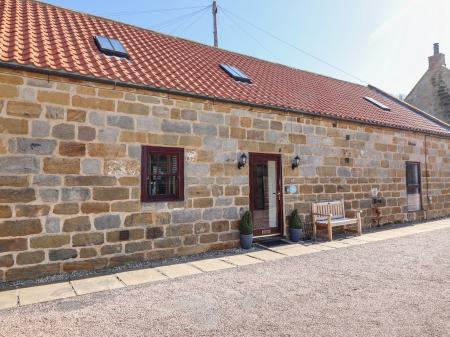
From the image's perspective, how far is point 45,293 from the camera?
4.65 meters

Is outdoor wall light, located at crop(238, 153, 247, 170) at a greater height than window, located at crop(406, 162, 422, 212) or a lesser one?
greater

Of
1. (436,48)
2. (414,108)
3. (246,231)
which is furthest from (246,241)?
(436,48)

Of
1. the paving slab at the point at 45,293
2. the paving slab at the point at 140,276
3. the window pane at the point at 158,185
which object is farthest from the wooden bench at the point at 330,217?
the paving slab at the point at 45,293

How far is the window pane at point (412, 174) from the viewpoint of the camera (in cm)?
1191

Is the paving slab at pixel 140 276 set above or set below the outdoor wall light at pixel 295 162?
below

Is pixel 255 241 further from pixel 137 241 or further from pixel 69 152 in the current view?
pixel 69 152

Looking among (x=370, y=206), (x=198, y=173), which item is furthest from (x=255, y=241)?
(x=370, y=206)

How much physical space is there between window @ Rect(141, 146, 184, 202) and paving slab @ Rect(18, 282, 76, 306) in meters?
2.11

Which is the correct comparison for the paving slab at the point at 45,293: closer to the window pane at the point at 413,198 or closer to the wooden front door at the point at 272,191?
the wooden front door at the point at 272,191

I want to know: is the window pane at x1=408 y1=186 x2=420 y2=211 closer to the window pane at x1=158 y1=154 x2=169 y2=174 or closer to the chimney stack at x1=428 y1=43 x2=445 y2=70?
the window pane at x1=158 y1=154 x2=169 y2=174

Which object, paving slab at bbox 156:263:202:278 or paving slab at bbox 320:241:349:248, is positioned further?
paving slab at bbox 320:241:349:248

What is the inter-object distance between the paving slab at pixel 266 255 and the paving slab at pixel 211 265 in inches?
32.0

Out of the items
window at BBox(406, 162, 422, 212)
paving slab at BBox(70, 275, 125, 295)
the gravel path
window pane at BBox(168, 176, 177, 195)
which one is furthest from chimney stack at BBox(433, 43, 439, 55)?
paving slab at BBox(70, 275, 125, 295)

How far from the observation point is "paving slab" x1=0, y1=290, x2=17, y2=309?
421 centimetres
